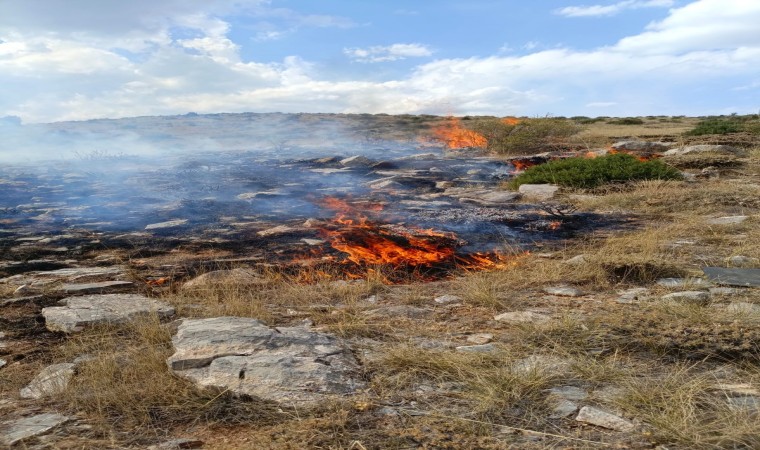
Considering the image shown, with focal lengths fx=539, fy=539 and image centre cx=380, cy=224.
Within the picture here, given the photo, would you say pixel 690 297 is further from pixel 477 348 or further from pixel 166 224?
pixel 166 224

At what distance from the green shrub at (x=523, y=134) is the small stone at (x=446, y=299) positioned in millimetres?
14476

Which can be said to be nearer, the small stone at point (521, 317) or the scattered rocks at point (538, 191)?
the small stone at point (521, 317)

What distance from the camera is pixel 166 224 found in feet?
26.8

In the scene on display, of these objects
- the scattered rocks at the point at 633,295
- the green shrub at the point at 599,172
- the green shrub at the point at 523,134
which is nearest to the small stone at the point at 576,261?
the scattered rocks at the point at 633,295

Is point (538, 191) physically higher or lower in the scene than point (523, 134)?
lower

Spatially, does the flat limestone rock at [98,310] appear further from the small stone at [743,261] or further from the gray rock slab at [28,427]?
the small stone at [743,261]

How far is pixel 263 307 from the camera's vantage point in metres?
4.05

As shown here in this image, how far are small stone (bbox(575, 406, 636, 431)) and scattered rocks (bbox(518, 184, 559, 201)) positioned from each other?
25.3 ft

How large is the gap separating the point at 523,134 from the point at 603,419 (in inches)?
678

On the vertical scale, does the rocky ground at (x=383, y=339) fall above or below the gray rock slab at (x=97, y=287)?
above

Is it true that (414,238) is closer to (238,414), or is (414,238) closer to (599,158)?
(238,414)

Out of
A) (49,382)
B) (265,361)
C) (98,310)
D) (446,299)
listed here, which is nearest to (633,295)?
(446,299)

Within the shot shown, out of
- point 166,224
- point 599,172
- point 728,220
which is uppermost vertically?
point 599,172

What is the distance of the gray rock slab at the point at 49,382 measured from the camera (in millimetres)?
2797
